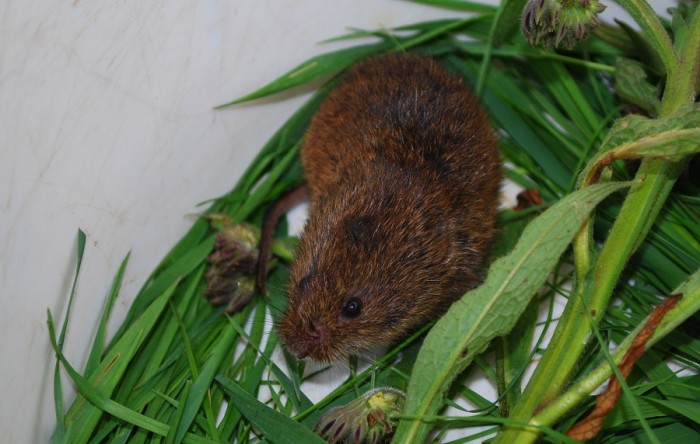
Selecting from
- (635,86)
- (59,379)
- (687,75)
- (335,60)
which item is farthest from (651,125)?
(59,379)

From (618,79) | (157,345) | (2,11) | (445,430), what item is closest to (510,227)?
(618,79)

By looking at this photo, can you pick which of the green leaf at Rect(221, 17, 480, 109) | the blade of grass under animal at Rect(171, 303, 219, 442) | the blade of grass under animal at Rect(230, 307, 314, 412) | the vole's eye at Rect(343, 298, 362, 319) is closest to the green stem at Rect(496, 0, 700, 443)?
the vole's eye at Rect(343, 298, 362, 319)

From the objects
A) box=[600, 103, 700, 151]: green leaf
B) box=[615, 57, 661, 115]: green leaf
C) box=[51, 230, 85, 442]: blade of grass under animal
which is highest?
box=[615, 57, 661, 115]: green leaf

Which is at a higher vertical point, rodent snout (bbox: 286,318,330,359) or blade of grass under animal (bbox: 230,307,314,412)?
rodent snout (bbox: 286,318,330,359)

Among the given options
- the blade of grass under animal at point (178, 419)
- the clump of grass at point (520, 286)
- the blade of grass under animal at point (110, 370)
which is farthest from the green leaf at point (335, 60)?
the blade of grass under animal at point (178, 419)

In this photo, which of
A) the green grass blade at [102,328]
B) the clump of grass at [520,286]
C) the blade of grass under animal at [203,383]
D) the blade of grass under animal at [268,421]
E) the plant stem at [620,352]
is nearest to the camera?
the plant stem at [620,352]

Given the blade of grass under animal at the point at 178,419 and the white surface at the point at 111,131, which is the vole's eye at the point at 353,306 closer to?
the blade of grass under animal at the point at 178,419

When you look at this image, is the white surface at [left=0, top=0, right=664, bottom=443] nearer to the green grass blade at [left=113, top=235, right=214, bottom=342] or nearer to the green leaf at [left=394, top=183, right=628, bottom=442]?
the green grass blade at [left=113, top=235, right=214, bottom=342]

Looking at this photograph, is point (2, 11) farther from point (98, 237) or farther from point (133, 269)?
point (133, 269)
